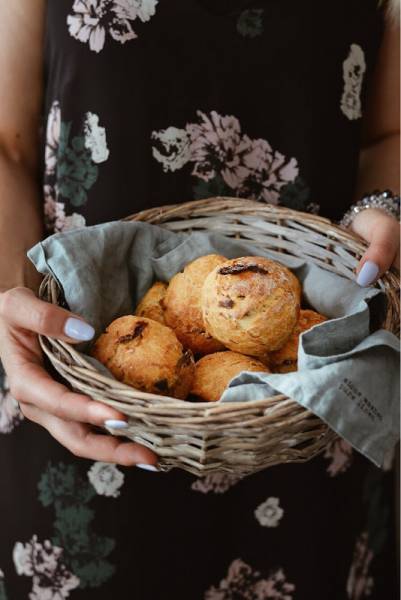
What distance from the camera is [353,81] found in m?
0.96

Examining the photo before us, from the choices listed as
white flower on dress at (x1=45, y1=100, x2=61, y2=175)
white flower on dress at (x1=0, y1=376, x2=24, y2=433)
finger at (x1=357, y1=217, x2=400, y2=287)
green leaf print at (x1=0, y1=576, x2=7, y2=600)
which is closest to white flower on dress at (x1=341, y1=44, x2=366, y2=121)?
finger at (x1=357, y1=217, x2=400, y2=287)

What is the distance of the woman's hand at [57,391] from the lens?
2.07 ft

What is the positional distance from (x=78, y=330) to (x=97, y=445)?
0.43 feet

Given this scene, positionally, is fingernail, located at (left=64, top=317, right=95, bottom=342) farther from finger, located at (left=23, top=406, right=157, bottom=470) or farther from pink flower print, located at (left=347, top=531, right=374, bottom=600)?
pink flower print, located at (left=347, top=531, right=374, bottom=600)

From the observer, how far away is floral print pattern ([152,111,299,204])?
896 mm

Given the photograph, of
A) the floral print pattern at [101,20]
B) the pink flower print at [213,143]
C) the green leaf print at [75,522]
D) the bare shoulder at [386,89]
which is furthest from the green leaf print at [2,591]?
the bare shoulder at [386,89]

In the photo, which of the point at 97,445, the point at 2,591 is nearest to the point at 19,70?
the point at 97,445

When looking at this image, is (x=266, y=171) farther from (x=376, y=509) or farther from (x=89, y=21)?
(x=376, y=509)

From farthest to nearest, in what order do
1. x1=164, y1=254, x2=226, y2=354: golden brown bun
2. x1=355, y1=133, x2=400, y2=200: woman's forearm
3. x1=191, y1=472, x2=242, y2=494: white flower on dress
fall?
x1=355, y1=133, x2=400, y2=200: woman's forearm, x1=191, y1=472, x2=242, y2=494: white flower on dress, x1=164, y1=254, x2=226, y2=354: golden brown bun

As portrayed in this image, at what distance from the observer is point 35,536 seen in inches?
36.6

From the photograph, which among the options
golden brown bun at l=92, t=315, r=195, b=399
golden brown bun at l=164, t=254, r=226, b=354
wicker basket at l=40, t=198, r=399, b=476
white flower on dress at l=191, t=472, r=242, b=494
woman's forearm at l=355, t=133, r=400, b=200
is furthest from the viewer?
woman's forearm at l=355, t=133, r=400, b=200

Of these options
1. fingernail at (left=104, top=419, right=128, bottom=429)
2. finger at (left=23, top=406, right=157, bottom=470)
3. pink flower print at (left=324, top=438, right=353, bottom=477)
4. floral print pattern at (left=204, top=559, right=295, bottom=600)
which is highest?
fingernail at (left=104, top=419, right=128, bottom=429)

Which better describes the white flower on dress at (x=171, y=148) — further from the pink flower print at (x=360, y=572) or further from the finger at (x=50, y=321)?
the pink flower print at (x=360, y=572)

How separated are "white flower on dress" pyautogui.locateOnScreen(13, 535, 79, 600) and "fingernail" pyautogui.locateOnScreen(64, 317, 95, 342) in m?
0.43
